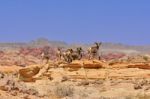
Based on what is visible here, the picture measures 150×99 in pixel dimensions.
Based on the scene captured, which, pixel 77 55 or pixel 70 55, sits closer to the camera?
pixel 70 55

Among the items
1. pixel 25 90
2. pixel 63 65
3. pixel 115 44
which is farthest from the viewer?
pixel 115 44

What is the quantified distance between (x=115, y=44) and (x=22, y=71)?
156 meters

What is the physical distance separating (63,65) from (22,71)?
11.5 ft

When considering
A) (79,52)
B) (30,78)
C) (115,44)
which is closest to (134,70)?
(30,78)

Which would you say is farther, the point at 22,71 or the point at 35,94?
the point at 22,71

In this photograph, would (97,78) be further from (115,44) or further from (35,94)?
(115,44)

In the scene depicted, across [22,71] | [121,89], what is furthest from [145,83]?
[22,71]

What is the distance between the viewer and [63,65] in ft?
119

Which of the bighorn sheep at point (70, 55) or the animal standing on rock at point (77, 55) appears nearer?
the bighorn sheep at point (70, 55)

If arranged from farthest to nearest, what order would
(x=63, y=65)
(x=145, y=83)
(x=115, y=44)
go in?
(x=115, y=44) → (x=63, y=65) → (x=145, y=83)

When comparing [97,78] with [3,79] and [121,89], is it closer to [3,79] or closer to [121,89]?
[121,89]

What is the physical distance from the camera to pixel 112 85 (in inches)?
1206

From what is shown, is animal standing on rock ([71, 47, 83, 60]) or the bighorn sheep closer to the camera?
the bighorn sheep

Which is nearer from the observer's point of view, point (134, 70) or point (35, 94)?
point (35, 94)
